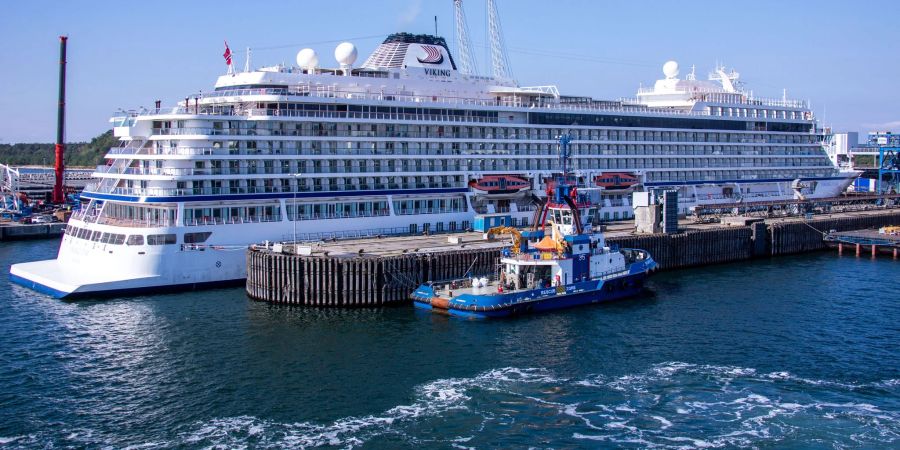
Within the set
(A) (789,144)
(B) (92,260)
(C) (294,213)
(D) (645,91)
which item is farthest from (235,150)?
(A) (789,144)

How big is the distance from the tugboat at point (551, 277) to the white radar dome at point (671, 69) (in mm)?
43968

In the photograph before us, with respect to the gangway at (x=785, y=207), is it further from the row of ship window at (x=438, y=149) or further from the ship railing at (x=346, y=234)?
the ship railing at (x=346, y=234)

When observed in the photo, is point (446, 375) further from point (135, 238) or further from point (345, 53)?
point (345, 53)

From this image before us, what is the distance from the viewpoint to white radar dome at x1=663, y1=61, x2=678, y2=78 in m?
93.8

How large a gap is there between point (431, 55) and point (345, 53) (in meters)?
8.94

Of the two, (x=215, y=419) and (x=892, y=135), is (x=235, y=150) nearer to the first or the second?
(x=215, y=419)

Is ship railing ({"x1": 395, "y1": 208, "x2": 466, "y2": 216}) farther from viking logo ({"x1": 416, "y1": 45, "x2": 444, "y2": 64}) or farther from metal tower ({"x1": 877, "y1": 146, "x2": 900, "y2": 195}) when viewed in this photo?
metal tower ({"x1": 877, "y1": 146, "x2": 900, "y2": 195})

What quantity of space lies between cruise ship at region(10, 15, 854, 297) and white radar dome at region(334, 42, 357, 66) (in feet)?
0.47

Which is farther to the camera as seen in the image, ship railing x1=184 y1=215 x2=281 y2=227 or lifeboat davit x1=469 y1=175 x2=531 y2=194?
lifeboat davit x1=469 y1=175 x2=531 y2=194

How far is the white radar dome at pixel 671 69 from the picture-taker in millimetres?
93750

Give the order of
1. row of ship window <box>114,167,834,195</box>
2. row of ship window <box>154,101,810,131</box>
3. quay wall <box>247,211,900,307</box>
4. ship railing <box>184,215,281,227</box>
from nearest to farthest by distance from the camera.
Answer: quay wall <box>247,211,900,307</box> < ship railing <box>184,215,281,227</box> < row of ship window <box>114,167,834,195</box> < row of ship window <box>154,101,810,131</box>

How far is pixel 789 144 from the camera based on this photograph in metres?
99.0

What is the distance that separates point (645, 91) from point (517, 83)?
22790 mm

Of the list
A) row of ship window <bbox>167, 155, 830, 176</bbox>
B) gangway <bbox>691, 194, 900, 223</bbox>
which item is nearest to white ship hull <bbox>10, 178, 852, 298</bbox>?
row of ship window <bbox>167, 155, 830, 176</bbox>
